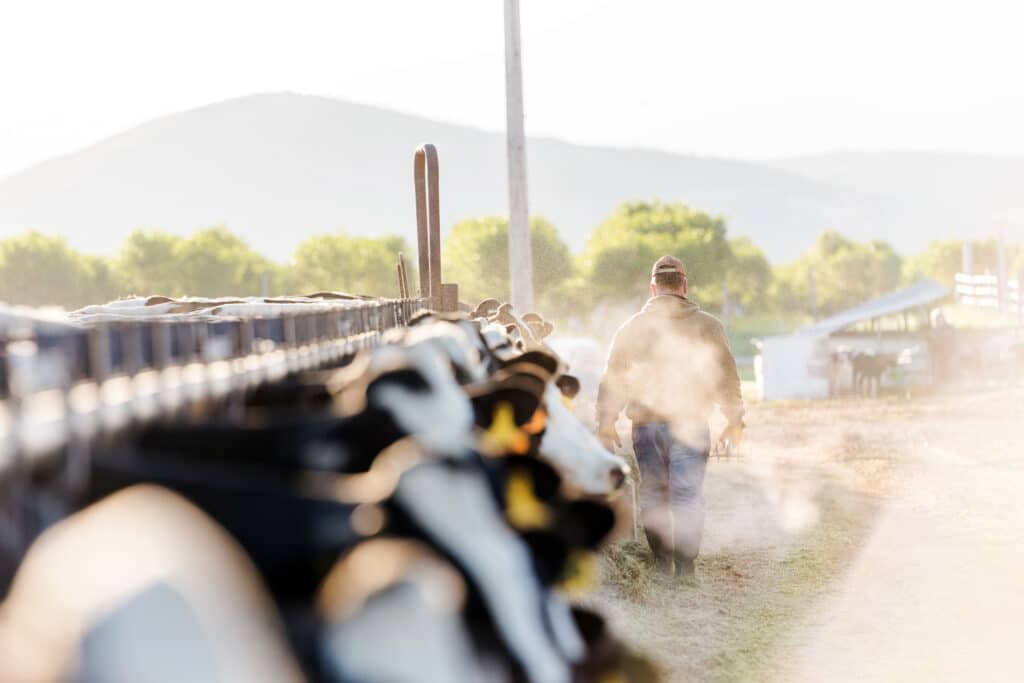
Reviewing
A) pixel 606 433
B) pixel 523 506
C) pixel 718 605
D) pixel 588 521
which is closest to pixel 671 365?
pixel 606 433

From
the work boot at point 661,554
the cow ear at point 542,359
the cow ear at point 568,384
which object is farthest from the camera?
the work boot at point 661,554

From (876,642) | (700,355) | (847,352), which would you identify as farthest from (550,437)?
(847,352)

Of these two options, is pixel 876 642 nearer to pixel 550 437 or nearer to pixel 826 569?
pixel 826 569

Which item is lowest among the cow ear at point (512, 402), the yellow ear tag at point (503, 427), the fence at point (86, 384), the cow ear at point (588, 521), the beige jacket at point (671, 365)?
the beige jacket at point (671, 365)

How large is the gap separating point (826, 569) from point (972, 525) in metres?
2.93

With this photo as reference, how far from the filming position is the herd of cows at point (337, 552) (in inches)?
30.1

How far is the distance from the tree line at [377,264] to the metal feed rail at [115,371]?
217 ft

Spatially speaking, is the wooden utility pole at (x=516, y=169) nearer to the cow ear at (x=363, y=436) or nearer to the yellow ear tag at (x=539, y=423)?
the yellow ear tag at (x=539, y=423)

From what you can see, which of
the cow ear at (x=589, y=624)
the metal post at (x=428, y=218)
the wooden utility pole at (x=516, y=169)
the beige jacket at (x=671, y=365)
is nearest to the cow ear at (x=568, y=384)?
the cow ear at (x=589, y=624)

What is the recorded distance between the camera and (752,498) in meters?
13.6

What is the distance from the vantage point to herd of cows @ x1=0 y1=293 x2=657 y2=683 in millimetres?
764

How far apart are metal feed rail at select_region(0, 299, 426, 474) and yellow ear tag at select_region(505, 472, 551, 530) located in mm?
322

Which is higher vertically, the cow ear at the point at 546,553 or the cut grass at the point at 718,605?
the cow ear at the point at 546,553

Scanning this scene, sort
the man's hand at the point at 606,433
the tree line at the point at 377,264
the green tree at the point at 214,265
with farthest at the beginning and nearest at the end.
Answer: the green tree at the point at 214,265, the tree line at the point at 377,264, the man's hand at the point at 606,433
